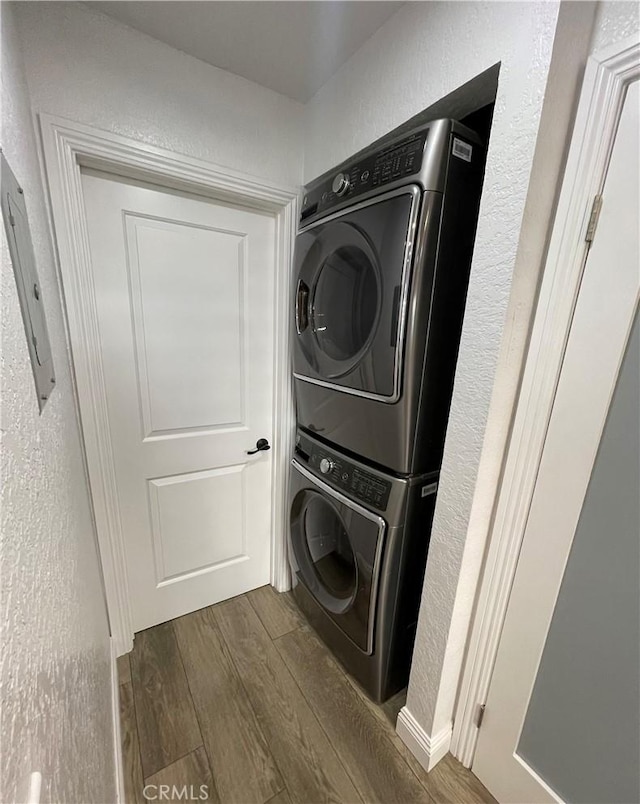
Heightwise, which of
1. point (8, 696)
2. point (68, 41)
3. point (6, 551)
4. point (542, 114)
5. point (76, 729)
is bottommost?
point (76, 729)

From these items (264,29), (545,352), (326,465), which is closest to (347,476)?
(326,465)

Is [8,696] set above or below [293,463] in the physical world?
above

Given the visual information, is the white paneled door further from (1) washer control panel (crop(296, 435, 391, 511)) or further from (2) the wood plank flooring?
(1) washer control panel (crop(296, 435, 391, 511))

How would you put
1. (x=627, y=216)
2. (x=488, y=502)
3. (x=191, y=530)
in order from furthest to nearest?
(x=191, y=530) → (x=488, y=502) → (x=627, y=216)

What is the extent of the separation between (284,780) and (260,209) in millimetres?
2123

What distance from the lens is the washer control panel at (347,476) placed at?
3.77 ft

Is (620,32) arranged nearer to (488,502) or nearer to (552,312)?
(552,312)

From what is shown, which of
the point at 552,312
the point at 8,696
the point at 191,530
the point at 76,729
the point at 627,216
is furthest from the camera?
the point at 191,530

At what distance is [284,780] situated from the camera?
3.67ft

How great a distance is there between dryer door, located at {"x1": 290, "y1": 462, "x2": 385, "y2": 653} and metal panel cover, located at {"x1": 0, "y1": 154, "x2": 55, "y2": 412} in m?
0.96

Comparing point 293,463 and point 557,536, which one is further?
point 293,463

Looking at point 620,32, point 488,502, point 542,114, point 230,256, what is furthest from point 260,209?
point 488,502

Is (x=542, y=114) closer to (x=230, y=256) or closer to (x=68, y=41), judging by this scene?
(x=230, y=256)

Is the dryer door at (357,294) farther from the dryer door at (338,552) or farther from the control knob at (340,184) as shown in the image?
the dryer door at (338,552)
